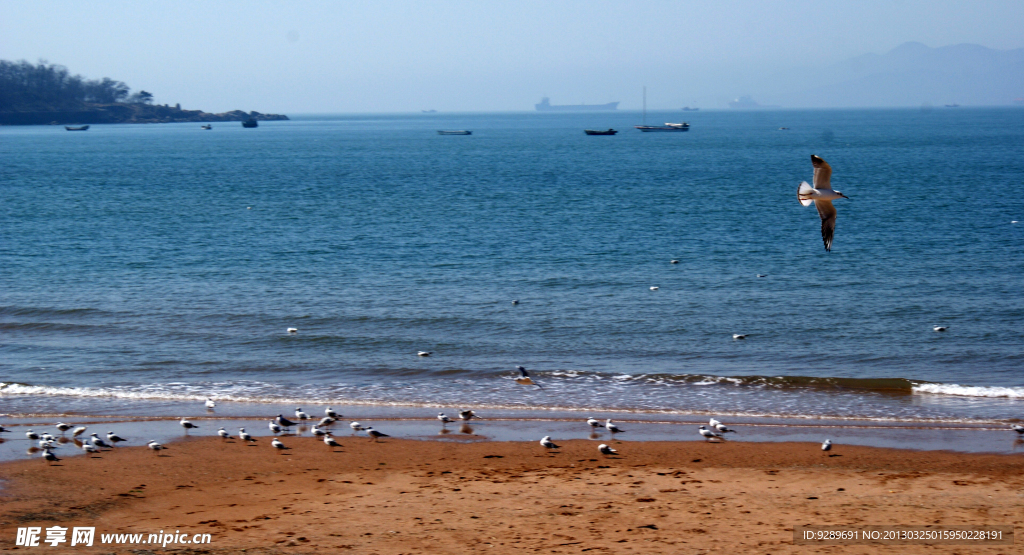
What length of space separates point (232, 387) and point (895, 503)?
14338 mm

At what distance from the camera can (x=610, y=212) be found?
51844 mm

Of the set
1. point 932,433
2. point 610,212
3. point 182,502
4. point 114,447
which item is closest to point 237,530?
point 182,502

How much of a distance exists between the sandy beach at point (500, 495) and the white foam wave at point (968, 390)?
4688mm

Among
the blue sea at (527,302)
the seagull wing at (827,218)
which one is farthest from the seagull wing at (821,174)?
the blue sea at (527,302)

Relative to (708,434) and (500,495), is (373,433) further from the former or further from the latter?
(708,434)

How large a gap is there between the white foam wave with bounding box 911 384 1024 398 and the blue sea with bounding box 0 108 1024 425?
73 millimetres

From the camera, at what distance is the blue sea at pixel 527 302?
62.9ft

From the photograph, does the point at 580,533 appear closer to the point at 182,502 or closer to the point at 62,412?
the point at 182,502

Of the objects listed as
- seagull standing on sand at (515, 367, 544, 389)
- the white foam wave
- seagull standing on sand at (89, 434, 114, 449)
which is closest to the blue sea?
the white foam wave

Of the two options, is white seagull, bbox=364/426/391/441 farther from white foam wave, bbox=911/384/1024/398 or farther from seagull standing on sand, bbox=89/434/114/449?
white foam wave, bbox=911/384/1024/398

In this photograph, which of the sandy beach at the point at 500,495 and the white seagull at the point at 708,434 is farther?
the white seagull at the point at 708,434

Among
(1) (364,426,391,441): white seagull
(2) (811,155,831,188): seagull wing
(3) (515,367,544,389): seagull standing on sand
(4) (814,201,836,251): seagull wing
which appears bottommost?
(3) (515,367,544,389): seagull standing on sand

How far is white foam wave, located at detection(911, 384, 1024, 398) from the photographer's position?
18188 mm

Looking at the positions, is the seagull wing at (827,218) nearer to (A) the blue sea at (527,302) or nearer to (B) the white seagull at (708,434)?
(B) the white seagull at (708,434)
